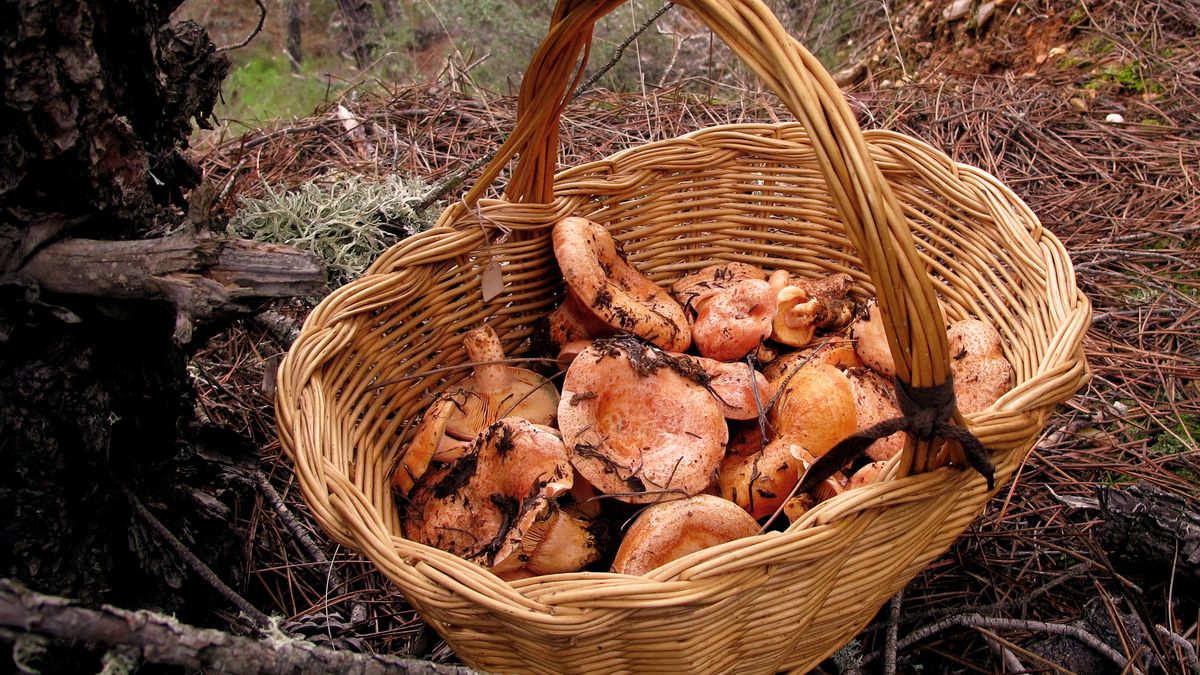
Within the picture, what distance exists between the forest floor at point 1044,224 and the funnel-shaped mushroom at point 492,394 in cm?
54

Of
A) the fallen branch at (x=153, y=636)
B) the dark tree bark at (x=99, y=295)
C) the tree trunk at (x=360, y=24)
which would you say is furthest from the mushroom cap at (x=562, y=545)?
the tree trunk at (x=360, y=24)

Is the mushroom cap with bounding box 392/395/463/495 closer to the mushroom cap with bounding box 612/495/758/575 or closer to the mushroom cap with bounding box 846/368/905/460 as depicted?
the mushroom cap with bounding box 612/495/758/575

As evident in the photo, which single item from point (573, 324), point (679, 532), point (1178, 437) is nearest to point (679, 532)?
point (679, 532)

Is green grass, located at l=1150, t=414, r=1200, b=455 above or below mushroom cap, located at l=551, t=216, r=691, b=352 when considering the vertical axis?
below

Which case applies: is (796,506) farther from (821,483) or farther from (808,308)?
(808,308)

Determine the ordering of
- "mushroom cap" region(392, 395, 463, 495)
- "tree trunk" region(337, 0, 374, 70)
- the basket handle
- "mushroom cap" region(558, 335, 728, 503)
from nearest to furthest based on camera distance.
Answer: the basket handle
"mushroom cap" region(558, 335, 728, 503)
"mushroom cap" region(392, 395, 463, 495)
"tree trunk" region(337, 0, 374, 70)

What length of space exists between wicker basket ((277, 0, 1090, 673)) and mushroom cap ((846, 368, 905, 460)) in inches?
12.4

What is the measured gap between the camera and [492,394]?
2.52 metres

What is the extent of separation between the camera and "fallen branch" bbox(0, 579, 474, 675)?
1.12 meters

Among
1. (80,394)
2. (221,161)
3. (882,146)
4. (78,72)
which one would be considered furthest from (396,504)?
(221,161)

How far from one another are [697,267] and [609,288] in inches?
28.1

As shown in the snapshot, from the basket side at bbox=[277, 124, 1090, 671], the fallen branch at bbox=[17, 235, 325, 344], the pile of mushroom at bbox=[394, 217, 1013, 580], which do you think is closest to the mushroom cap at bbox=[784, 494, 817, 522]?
the pile of mushroom at bbox=[394, 217, 1013, 580]

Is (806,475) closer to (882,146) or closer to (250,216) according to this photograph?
(882,146)

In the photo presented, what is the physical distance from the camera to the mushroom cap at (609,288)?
247cm
